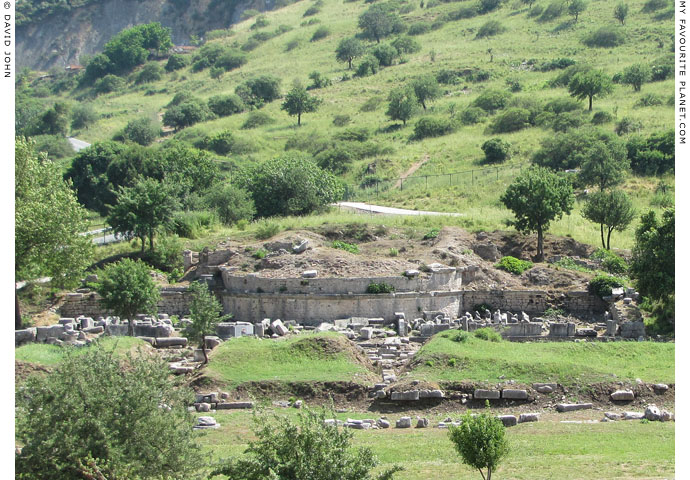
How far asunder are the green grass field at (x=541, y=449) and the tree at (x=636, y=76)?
191 ft

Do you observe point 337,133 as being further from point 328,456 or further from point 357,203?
point 328,456

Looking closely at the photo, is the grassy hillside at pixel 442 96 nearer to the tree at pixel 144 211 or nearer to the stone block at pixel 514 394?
the tree at pixel 144 211

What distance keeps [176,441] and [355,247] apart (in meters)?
26.4

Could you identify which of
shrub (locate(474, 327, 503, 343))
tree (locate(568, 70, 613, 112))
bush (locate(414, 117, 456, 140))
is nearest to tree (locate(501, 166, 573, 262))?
shrub (locate(474, 327, 503, 343))

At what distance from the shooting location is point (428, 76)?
94.1m

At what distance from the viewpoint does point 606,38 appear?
317 ft

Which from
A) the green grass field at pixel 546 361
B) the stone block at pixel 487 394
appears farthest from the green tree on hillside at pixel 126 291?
the stone block at pixel 487 394

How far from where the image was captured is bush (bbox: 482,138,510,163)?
66.9 metres

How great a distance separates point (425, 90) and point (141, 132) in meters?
26.4

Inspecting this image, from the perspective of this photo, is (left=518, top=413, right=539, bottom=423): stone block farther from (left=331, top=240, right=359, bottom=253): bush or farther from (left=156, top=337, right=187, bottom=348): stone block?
(left=331, top=240, right=359, bottom=253): bush

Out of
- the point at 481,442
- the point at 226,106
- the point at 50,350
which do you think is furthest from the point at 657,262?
the point at 226,106

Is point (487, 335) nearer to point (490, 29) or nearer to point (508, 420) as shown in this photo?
point (508, 420)

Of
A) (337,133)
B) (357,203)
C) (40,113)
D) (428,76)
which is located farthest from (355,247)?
(40,113)

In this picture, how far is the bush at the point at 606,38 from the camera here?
315 feet
